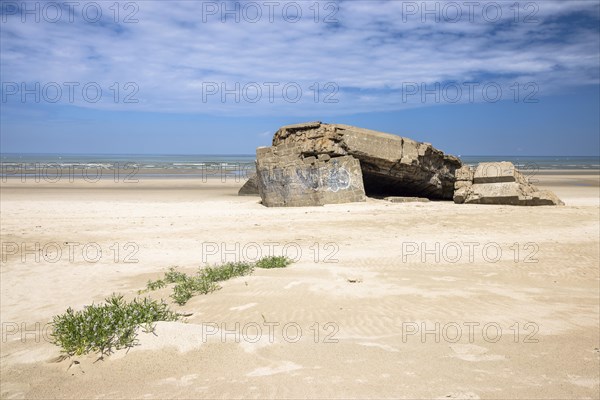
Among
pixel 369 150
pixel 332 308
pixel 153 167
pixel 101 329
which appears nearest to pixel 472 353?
pixel 332 308

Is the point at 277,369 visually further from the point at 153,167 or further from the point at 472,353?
the point at 153,167

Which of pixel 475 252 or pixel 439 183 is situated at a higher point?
pixel 439 183

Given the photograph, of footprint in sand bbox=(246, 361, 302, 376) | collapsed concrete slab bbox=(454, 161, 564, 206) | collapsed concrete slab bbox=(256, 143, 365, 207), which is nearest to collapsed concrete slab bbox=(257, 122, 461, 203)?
collapsed concrete slab bbox=(256, 143, 365, 207)

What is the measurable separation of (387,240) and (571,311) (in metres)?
4.67

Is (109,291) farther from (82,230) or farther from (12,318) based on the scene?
(82,230)

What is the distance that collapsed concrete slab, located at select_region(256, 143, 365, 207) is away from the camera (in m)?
14.8

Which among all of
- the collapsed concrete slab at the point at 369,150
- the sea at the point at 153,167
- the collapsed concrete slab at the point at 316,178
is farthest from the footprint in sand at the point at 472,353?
the sea at the point at 153,167

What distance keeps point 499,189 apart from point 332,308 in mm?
11317

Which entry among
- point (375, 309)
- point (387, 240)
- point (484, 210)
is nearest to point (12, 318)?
point (375, 309)

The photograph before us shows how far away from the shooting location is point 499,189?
48.4 ft

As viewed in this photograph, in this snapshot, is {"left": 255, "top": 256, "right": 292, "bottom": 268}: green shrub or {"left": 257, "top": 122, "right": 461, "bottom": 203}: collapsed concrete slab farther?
{"left": 257, "top": 122, "right": 461, "bottom": 203}: collapsed concrete slab

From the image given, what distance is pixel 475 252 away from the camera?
8.70 meters

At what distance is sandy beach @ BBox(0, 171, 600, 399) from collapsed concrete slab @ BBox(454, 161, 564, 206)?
2.40m

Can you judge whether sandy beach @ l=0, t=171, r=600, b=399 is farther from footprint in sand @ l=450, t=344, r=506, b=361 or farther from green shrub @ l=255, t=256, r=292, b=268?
green shrub @ l=255, t=256, r=292, b=268
